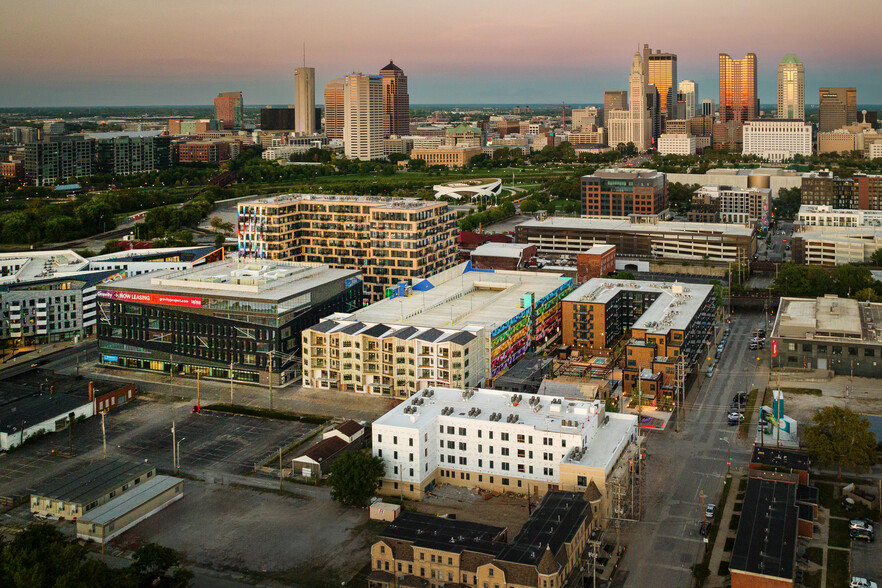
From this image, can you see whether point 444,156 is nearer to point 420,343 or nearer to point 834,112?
point 834,112

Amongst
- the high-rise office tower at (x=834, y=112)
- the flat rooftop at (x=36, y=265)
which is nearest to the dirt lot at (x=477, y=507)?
the flat rooftop at (x=36, y=265)

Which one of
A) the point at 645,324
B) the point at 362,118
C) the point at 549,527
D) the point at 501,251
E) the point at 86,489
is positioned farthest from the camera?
the point at 362,118

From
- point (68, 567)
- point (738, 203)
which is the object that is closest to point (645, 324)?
point (68, 567)

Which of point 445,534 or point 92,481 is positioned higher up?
point 92,481

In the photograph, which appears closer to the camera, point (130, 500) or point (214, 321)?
point (130, 500)

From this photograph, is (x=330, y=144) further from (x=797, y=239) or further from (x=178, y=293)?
(x=178, y=293)

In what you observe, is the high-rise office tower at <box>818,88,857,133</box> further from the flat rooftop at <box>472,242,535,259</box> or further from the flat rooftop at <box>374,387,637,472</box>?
the flat rooftop at <box>374,387,637,472</box>

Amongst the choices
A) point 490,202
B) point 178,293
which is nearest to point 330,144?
point 490,202
